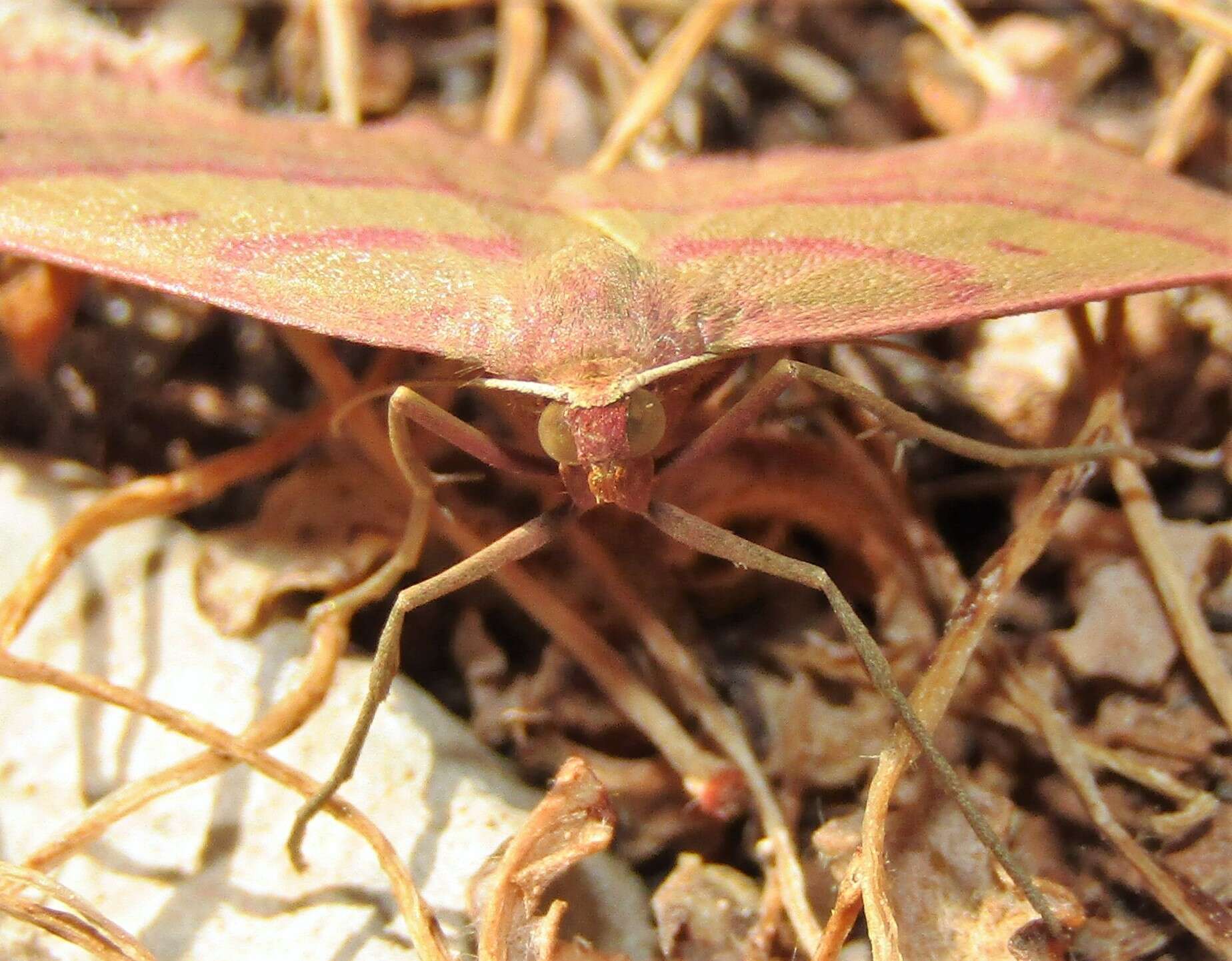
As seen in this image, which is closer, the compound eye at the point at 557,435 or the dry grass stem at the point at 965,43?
the compound eye at the point at 557,435

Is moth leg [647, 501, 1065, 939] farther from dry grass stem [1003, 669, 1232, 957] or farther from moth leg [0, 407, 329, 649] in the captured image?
moth leg [0, 407, 329, 649]

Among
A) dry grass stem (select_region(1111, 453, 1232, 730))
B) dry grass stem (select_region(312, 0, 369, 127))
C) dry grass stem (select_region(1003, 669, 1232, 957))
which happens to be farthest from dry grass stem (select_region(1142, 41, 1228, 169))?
dry grass stem (select_region(312, 0, 369, 127))

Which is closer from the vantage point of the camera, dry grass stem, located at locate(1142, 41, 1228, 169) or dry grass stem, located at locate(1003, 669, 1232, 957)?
dry grass stem, located at locate(1003, 669, 1232, 957)

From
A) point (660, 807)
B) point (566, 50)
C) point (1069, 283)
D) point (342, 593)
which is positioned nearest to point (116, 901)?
point (342, 593)

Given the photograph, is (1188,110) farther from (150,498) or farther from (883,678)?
(150,498)

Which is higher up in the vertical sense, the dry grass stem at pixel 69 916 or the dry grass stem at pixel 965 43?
the dry grass stem at pixel 965 43

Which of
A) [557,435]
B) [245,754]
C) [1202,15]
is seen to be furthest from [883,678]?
[1202,15]

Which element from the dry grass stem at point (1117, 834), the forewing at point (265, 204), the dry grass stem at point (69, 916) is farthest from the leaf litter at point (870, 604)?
the dry grass stem at point (69, 916)

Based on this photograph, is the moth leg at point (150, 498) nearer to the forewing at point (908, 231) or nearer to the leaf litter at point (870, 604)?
the leaf litter at point (870, 604)
